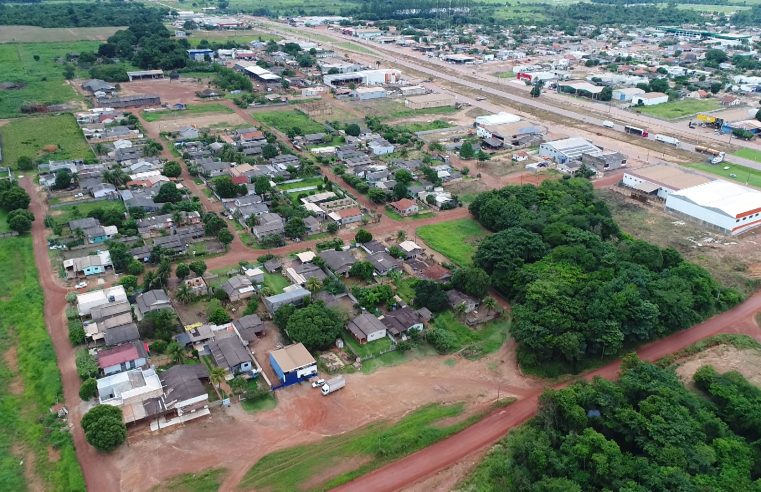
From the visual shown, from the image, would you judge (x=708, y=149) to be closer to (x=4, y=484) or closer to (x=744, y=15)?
(x=4, y=484)

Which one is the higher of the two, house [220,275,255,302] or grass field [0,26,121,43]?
house [220,275,255,302]

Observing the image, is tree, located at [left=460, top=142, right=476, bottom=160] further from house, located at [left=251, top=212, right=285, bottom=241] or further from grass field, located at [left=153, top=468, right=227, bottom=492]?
grass field, located at [left=153, top=468, right=227, bottom=492]

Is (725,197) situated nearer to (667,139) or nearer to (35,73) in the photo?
(667,139)

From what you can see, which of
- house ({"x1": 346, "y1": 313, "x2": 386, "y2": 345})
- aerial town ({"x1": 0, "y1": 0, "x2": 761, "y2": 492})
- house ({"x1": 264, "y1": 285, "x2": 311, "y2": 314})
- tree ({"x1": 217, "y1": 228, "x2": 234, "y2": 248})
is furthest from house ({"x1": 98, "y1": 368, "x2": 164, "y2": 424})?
tree ({"x1": 217, "y1": 228, "x2": 234, "y2": 248})

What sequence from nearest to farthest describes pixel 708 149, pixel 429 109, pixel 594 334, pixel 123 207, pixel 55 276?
1. pixel 594 334
2. pixel 55 276
3. pixel 123 207
4. pixel 708 149
5. pixel 429 109

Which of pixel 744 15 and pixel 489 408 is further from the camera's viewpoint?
pixel 744 15

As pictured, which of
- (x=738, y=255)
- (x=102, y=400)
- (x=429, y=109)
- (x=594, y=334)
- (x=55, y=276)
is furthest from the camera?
(x=429, y=109)

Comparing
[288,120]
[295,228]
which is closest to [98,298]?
[295,228]

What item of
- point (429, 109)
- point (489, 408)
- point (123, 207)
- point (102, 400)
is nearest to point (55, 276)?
point (123, 207)
